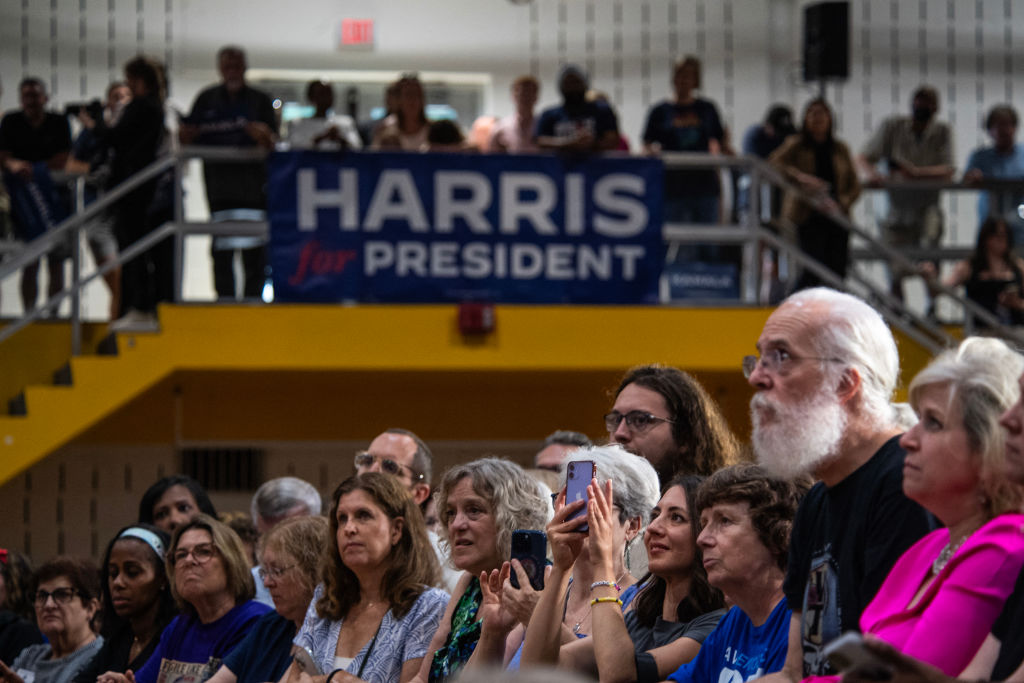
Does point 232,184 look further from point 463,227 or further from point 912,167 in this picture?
point 912,167

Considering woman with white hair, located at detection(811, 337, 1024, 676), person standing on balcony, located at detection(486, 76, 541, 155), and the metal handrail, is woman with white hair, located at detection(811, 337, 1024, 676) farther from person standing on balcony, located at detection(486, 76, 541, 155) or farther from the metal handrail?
person standing on balcony, located at detection(486, 76, 541, 155)

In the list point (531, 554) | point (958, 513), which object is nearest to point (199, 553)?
point (531, 554)

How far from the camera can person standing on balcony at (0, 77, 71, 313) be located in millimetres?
8633

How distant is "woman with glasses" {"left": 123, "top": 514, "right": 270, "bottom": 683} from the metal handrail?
3.41m

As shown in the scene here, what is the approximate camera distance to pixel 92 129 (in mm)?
9070

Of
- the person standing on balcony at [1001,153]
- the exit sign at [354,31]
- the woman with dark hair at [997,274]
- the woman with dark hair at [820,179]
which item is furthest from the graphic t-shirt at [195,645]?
the exit sign at [354,31]

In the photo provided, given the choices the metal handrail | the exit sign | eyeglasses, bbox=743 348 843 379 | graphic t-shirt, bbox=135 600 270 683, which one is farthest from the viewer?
the exit sign

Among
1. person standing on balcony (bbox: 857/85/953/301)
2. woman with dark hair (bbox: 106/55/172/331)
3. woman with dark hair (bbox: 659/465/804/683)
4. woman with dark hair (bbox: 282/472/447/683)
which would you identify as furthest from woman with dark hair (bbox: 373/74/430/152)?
woman with dark hair (bbox: 659/465/804/683)

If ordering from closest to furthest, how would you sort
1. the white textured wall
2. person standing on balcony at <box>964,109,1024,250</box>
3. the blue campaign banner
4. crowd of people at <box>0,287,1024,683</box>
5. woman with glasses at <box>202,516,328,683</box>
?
1. crowd of people at <box>0,287,1024,683</box>
2. woman with glasses at <box>202,516,328,683</box>
3. the blue campaign banner
4. person standing on balcony at <box>964,109,1024,250</box>
5. the white textured wall

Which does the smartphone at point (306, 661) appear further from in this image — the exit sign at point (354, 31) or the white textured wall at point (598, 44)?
the exit sign at point (354, 31)

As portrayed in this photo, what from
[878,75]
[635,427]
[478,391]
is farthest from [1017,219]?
[635,427]

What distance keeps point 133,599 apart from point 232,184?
3827mm

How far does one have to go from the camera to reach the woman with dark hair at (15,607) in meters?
5.95

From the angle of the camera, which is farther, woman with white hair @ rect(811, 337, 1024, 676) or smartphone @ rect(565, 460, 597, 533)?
smartphone @ rect(565, 460, 597, 533)
